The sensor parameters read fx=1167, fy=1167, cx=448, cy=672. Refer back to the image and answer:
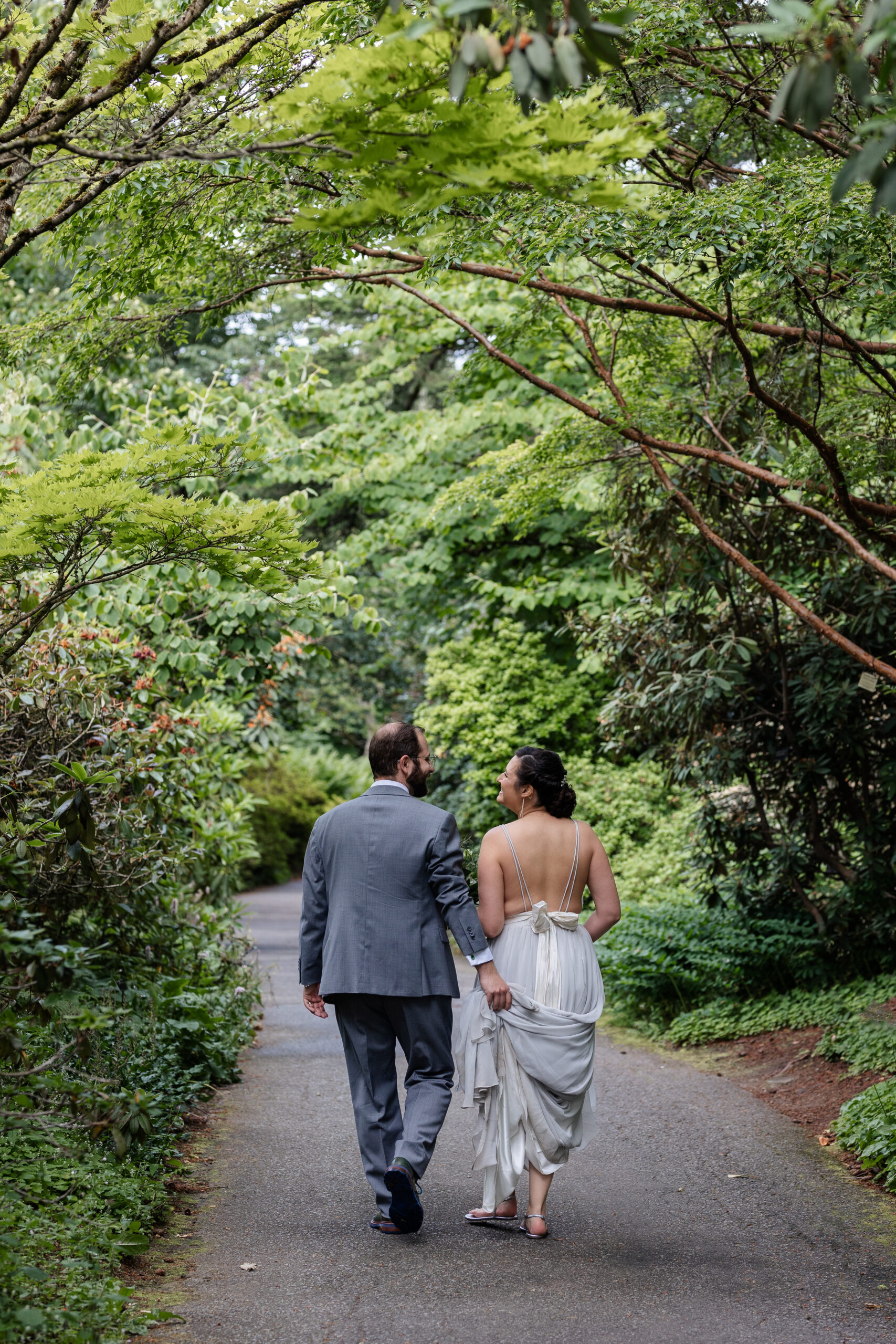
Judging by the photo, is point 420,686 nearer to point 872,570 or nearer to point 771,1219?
point 872,570

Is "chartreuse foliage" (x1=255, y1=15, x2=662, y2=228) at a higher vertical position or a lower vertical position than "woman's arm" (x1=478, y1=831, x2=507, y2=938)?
higher

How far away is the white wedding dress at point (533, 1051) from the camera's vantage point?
470cm

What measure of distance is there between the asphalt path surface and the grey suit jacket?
986 mm

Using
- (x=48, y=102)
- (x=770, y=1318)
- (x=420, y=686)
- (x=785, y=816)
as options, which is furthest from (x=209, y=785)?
(x=420, y=686)

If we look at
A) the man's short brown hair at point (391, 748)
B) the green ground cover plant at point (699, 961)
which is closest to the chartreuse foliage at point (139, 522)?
the man's short brown hair at point (391, 748)

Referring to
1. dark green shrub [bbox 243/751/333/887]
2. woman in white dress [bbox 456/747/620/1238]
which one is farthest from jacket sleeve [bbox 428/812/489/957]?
dark green shrub [bbox 243/751/333/887]

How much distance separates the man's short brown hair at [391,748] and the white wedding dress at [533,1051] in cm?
53

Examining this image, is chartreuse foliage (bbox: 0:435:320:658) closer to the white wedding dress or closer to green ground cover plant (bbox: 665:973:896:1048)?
the white wedding dress

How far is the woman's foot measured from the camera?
188 inches

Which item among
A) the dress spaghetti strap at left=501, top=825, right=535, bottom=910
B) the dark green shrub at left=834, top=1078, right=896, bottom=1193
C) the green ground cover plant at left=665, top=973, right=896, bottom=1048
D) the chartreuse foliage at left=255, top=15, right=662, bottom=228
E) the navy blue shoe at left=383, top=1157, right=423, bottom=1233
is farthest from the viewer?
the green ground cover plant at left=665, top=973, right=896, bottom=1048

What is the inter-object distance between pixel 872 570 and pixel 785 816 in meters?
2.21

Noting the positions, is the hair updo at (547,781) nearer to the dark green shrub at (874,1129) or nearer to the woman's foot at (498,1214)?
the woman's foot at (498,1214)

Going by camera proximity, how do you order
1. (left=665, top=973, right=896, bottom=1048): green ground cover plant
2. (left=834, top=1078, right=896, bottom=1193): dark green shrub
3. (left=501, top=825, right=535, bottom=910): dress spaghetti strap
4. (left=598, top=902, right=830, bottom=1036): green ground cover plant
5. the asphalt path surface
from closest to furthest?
the asphalt path surface, (left=501, top=825, right=535, bottom=910): dress spaghetti strap, (left=834, top=1078, right=896, bottom=1193): dark green shrub, (left=665, top=973, right=896, bottom=1048): green ground cover plant, (left=598, top=902, right=830, bottom=1036): green ground cover plant

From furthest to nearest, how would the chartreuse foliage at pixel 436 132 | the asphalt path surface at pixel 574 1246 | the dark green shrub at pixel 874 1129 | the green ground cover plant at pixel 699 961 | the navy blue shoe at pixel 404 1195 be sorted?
the green ground cover plant at pixel 699 961, the dark green shrub at pixel 874 1129, the navy blue shoe at pixel 404 1195, the asphalt path surface at pixel 574 1246, the chartreuse foliage at pixel 436 132
